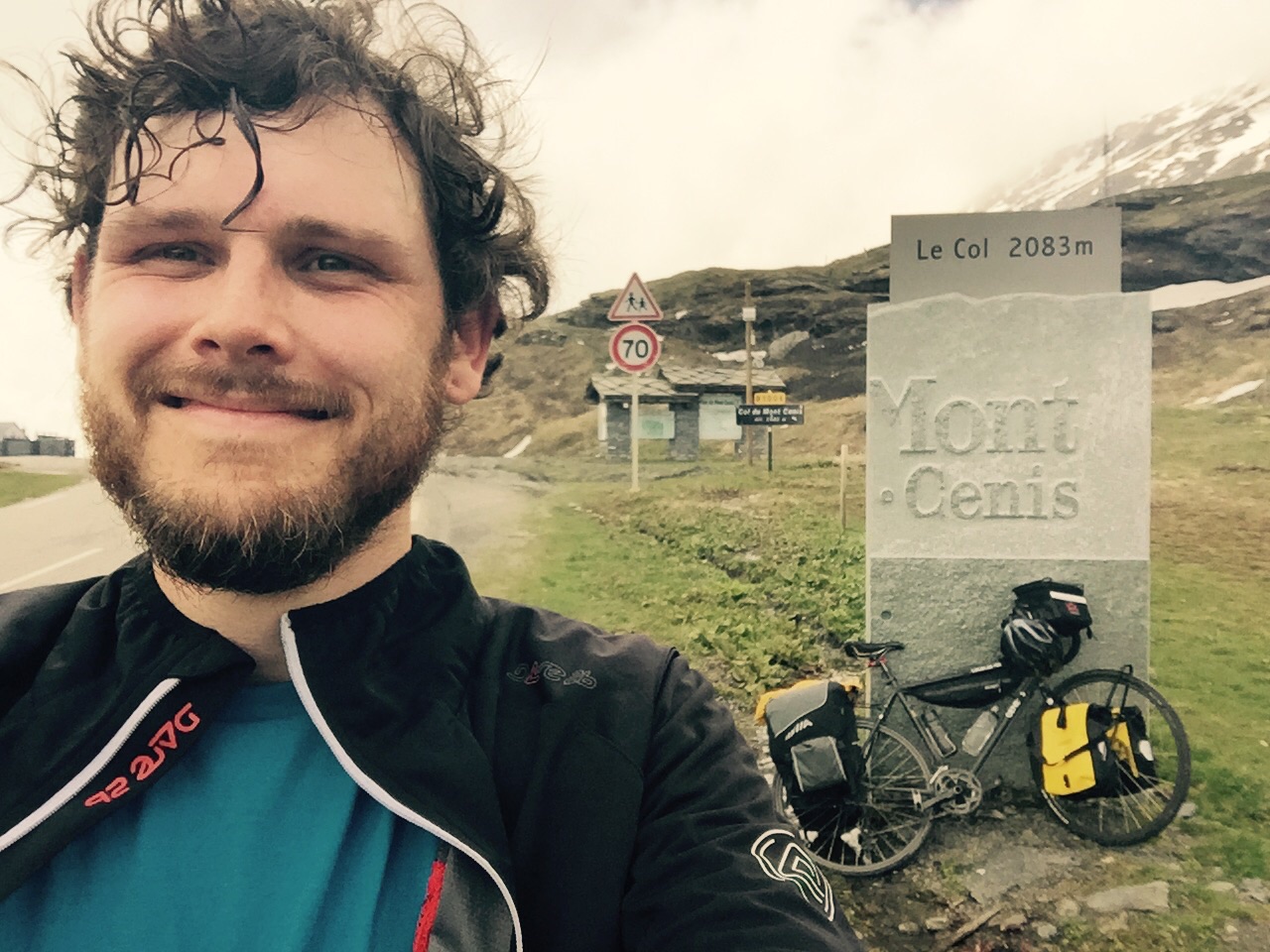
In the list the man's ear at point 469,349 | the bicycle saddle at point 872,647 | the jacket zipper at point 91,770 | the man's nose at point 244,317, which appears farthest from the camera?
the bicycle saddle at point 872,647

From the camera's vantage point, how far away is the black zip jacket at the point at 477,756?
1012 mm

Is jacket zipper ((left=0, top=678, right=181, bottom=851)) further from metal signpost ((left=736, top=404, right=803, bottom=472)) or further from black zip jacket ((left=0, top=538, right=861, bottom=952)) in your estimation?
metal signpost ((left=736, top=404, right=803, bottom=472))

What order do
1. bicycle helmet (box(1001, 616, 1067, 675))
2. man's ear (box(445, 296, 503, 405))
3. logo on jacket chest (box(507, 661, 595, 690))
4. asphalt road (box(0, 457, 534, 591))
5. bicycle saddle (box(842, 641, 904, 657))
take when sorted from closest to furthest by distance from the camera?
logo on jacket chest (box(507, 661, 595, 690)) < man's ear (box(445, 296, 503, 405)) < asphalt road (box(0, 457, 534, 591)) < bicycle helmet (box(1001, 616, 1067, 675)) < bicycle saddle (box(842, 641, 904, 657))

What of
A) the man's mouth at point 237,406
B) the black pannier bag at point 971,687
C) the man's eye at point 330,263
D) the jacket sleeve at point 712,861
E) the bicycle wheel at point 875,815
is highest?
the man's eye at point 330,263

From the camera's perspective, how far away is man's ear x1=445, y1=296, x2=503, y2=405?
1400 millimetres

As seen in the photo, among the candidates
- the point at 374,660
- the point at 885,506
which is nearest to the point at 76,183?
the point at 374,660

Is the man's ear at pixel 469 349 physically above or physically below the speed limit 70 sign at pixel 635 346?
below

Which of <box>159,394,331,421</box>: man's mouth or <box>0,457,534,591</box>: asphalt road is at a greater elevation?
<box>159,394,331,421</box>: man's mouth

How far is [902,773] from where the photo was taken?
91.4 inches

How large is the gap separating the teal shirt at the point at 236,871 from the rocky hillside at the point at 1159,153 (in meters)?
2.11

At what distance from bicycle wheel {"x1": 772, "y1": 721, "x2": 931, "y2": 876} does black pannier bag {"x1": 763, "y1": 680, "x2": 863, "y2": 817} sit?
0.07 metres

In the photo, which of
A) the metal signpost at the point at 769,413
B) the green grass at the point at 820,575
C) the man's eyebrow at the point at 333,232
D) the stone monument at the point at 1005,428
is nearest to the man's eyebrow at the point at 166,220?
the man's eyebrow at the point at 333,232

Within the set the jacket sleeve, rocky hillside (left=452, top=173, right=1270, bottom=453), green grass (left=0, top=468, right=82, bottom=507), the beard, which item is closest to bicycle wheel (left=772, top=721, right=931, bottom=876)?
rocky hillside (left=452, top=173, right=1270, bottom=453)

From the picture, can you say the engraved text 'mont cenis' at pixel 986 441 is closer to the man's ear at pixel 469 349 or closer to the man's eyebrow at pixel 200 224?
the man's ear at pixel 469 349
